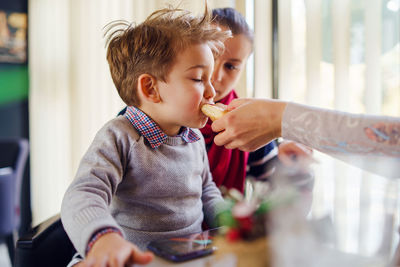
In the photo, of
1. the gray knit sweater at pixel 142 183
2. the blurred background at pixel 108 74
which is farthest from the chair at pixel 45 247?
the blurred background at pixel 108 74

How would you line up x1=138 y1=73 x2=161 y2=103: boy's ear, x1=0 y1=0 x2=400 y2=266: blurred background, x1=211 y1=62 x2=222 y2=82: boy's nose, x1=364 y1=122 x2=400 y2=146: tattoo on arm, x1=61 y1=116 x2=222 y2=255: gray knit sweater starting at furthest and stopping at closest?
x1=0 y1=0 x2=400 y2=266: blurred background → x1=211 y1=62 x2=222 y2=82: boy's nose → x1=138 y1=73 x2=161 y2=103: boy's ear → x1=61 y1=116 x2=222 y2=255: gray knit sweater → x1=364 y1=122 x2=400 y2=146: tattoo on arm

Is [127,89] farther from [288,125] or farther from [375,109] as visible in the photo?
[375,109]

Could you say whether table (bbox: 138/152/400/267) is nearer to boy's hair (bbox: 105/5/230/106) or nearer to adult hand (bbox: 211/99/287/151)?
adult hand (bbox: 211/99/287/151)

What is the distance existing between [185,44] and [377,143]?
2.00ft

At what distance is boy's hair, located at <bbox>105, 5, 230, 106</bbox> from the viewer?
1113 millimetres

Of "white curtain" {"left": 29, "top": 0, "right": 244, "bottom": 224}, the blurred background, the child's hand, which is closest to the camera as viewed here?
the child's hand

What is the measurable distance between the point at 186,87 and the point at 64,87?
2.48 metres

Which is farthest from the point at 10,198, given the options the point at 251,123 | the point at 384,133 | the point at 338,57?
the point at 384,133

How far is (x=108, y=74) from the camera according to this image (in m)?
2.97

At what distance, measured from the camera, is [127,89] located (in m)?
1.19

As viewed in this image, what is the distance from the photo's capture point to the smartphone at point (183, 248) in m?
0.69

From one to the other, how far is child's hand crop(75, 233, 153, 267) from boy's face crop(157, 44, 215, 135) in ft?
1.65

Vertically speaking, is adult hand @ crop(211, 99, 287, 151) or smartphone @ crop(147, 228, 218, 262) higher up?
adult hand @ crop(211, 99, 287, 151)

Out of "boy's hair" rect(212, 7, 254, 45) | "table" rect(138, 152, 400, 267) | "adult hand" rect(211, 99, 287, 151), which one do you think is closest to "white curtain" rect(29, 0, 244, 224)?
"boy's hair" rect(212, 7, 254, 45)
